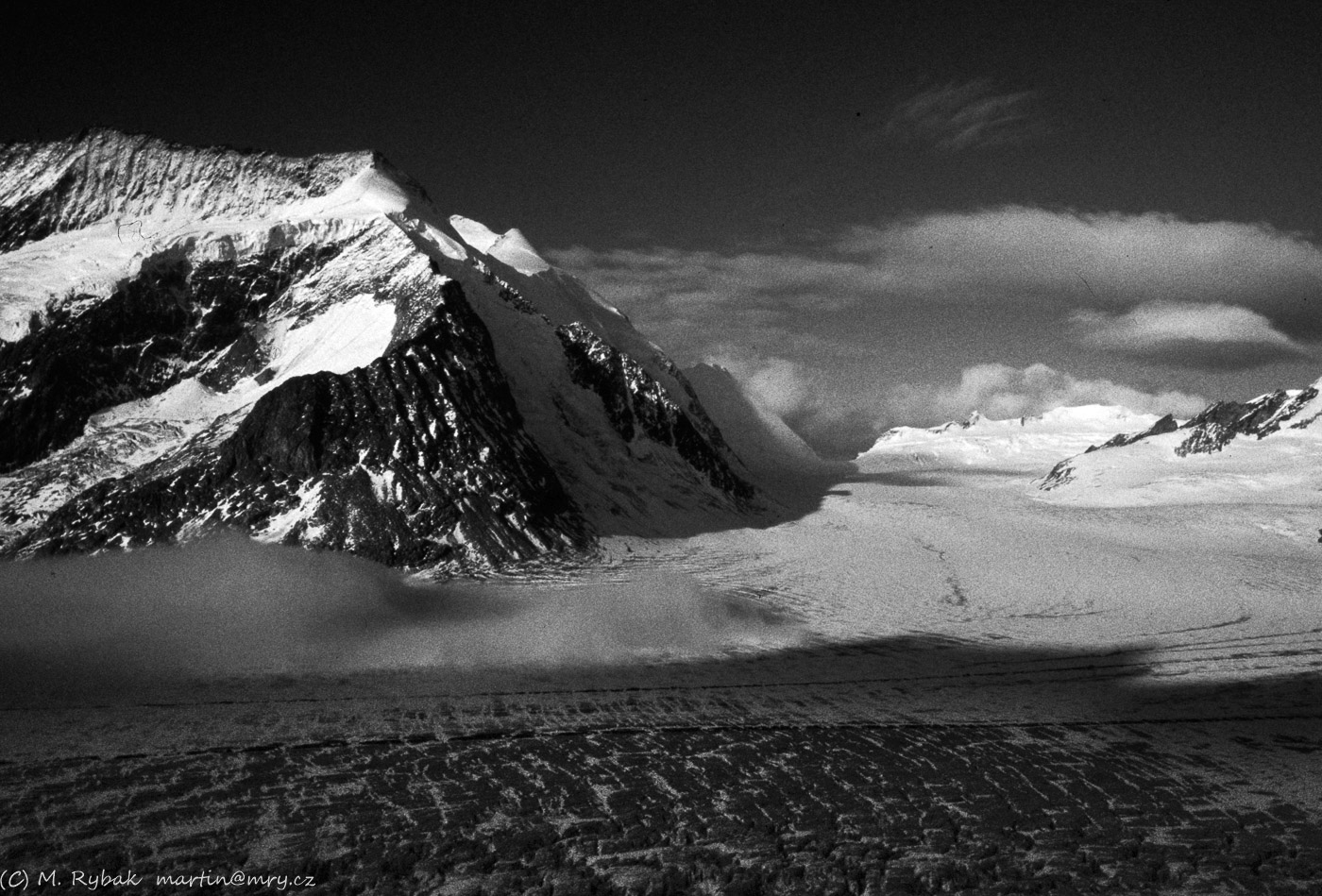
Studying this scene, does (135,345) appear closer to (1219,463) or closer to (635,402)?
(635,402)

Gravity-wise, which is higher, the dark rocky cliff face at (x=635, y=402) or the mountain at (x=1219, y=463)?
the dark rocky cliff face at (x=635, y=402)

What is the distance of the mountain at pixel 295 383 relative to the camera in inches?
2758

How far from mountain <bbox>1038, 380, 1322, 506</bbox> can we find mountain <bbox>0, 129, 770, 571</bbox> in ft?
208

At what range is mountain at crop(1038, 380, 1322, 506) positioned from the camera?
452 feet

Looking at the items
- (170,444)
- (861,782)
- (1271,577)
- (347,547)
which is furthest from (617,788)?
(1271,577)

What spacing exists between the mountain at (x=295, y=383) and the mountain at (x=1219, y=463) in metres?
63.4

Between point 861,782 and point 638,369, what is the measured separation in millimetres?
83665

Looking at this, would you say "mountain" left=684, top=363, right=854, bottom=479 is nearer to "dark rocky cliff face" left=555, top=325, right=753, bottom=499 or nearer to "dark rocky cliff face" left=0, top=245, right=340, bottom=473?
"dark rocky cliff face" left=555, top=325, right=753, bottom=499

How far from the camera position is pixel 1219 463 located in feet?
538

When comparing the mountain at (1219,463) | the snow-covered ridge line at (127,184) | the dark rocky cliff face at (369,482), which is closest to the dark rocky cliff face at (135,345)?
the dark rocky cliff face at (369,482)

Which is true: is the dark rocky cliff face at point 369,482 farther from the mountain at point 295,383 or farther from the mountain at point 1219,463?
the mountain at point 1219,463

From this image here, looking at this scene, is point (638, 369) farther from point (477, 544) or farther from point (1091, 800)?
point (1091, 800)

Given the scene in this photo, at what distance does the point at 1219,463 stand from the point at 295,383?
5635 inches

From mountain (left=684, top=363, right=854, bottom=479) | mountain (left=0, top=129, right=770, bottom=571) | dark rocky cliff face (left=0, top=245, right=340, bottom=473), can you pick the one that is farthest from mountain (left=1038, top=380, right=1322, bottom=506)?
dark rocky cliff face (left=0, top=245, right=340, bottom=473)
